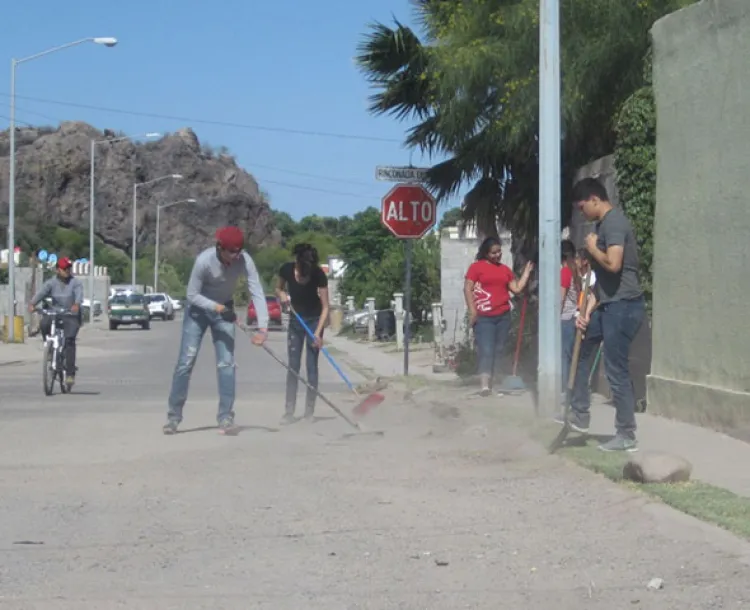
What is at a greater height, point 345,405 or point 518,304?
point 518,304

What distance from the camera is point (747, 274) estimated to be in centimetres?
935

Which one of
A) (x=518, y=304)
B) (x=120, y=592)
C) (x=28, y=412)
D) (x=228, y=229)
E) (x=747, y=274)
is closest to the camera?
(x=120, y=592)

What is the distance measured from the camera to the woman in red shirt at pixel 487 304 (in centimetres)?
1320

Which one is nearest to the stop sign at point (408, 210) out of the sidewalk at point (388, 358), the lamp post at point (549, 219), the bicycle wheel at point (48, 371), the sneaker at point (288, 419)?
the sidewalk at point (388, 358)

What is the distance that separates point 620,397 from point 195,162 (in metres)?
129

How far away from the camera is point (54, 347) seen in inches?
599

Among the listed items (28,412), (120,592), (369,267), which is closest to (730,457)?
(120,592)

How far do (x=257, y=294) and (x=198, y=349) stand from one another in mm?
691

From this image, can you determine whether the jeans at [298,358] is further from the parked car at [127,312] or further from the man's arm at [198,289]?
the parked car at [127,312]

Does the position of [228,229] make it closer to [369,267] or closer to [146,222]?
[369,267]

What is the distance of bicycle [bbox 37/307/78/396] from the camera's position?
1510 centimetres

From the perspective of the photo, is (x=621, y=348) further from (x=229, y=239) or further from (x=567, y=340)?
(x=229, y=239)

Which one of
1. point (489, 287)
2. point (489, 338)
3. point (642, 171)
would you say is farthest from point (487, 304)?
point (642, 171)

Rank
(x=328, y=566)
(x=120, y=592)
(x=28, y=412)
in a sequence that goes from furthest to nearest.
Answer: (x=28, y=412), (x=328, y=566), (x=120, y=592)
